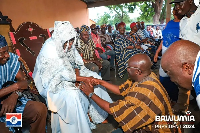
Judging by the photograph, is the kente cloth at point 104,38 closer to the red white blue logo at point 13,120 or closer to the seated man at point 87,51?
the seated man at point 87,51

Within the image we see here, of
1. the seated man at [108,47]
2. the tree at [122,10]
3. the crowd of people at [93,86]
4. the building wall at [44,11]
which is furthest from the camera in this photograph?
the tree at [122,10]

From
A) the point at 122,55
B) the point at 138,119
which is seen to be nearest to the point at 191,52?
the point at 138,119

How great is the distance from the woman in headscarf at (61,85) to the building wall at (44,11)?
413 cm

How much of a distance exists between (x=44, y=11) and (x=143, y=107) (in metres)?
6.91

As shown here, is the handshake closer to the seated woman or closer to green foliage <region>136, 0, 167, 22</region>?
the seated woman

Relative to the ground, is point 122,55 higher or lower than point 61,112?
higher

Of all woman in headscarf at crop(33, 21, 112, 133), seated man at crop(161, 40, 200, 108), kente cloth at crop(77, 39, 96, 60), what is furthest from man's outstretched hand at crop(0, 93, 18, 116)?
kente cloth at crop(77, 39, 96, 60)

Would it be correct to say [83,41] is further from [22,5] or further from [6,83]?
[22,5]

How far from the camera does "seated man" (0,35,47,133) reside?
1.88 metres

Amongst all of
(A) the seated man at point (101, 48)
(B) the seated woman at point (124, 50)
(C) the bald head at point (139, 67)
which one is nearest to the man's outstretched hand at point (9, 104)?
(C) the bald head at point (139, 67)

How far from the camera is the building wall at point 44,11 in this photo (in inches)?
218

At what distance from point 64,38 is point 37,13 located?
5127 millimetres

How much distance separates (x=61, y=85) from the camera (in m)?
2.28

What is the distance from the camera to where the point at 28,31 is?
3.35m
